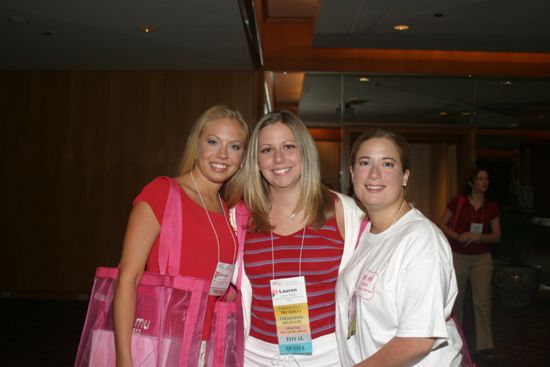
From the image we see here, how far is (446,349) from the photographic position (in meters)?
1.55

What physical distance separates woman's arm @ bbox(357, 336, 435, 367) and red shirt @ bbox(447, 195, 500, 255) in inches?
136

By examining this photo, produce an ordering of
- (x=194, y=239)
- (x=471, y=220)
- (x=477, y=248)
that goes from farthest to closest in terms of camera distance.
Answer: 1. (x=471, y=220)
2. (x=477, y=248)
3. (x=194, y=239)

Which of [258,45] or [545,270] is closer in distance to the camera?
[258,45]

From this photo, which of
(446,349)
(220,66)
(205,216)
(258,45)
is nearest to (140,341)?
(205,216)

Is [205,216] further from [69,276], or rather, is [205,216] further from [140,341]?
[69,276]

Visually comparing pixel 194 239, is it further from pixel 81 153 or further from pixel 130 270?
pixel 81 153

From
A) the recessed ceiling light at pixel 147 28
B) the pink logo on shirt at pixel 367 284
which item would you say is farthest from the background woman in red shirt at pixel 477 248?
the recessed ceiling light at pixel 147 28

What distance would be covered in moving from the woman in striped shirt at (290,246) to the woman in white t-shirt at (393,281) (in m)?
0.19

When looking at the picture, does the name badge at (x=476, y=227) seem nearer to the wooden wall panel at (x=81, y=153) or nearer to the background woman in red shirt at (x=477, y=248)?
the background woman in red shirt at (x=477, y=248)

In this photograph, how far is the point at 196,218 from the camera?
196 cm

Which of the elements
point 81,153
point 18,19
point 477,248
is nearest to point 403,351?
point 477,248

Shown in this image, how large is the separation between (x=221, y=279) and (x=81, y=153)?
6095 mm

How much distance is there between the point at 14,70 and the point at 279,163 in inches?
265

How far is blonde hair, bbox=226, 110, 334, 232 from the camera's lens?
2158 mm
